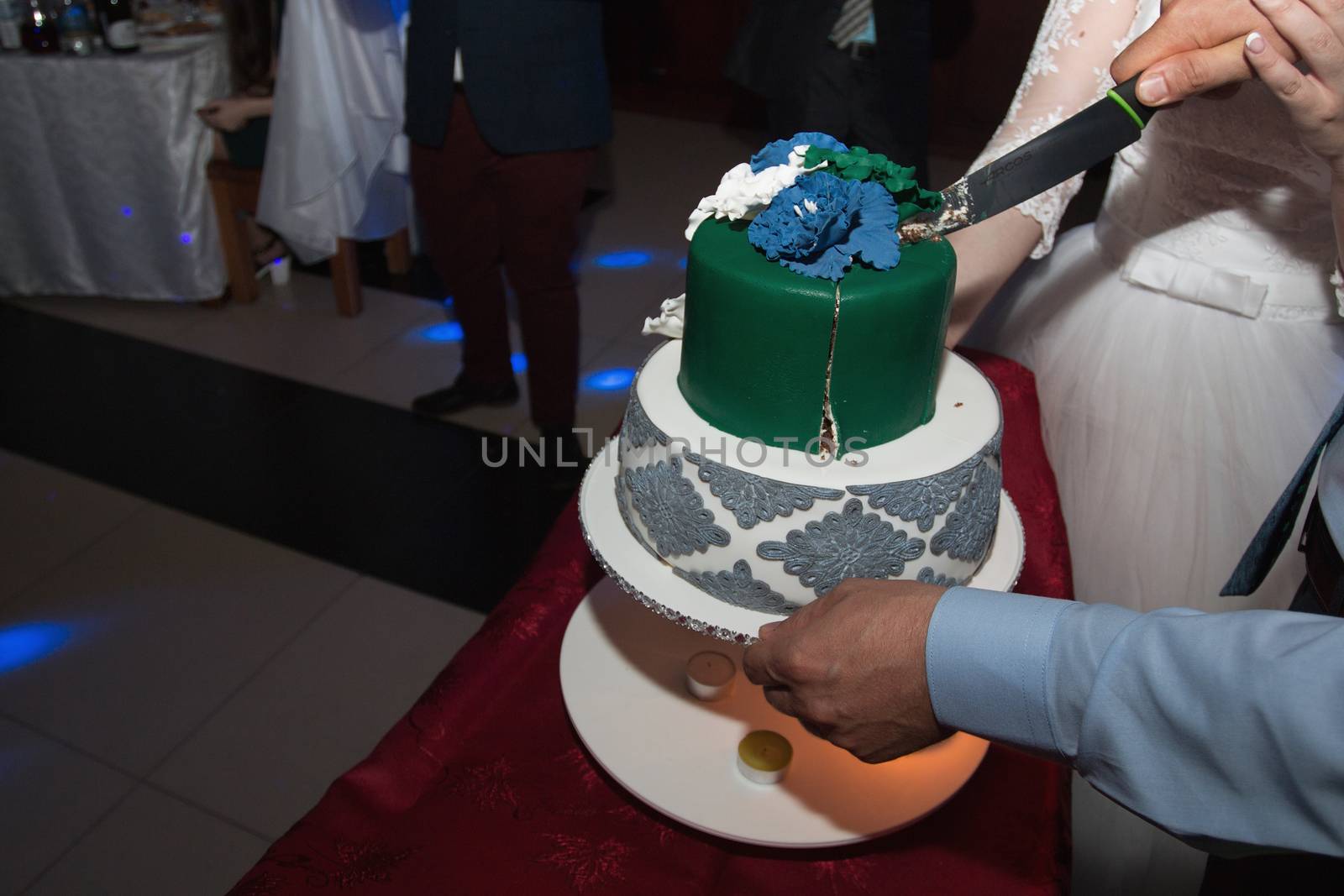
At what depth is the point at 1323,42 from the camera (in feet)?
2.94

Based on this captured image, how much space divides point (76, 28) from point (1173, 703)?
144 inches

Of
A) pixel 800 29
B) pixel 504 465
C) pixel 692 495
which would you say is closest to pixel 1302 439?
pixel 692 495

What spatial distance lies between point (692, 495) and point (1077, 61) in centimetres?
85

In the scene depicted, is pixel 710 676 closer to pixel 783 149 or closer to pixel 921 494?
pixel 921 494

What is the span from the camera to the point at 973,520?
3.01 ft

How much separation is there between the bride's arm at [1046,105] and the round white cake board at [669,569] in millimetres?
355

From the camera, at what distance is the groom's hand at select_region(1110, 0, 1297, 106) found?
863 millimetres

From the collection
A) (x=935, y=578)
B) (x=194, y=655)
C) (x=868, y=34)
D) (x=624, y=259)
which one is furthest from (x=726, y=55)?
(x=935, y=578)

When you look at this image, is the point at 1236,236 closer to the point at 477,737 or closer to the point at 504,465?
the point at 477,737

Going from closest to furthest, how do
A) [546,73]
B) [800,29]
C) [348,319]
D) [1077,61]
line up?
[1077,61], [546,73], [800,29], [348,319]

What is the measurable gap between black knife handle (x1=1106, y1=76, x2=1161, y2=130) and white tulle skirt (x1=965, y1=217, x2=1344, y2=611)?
0.61 metres

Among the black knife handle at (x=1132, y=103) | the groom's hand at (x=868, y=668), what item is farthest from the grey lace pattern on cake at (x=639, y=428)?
the black knife handle at (x=1132, y=103)

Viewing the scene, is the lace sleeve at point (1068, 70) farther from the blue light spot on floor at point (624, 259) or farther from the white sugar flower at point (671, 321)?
the blue light spot on floor at point (624, 259)

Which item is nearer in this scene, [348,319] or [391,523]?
[391,523]
